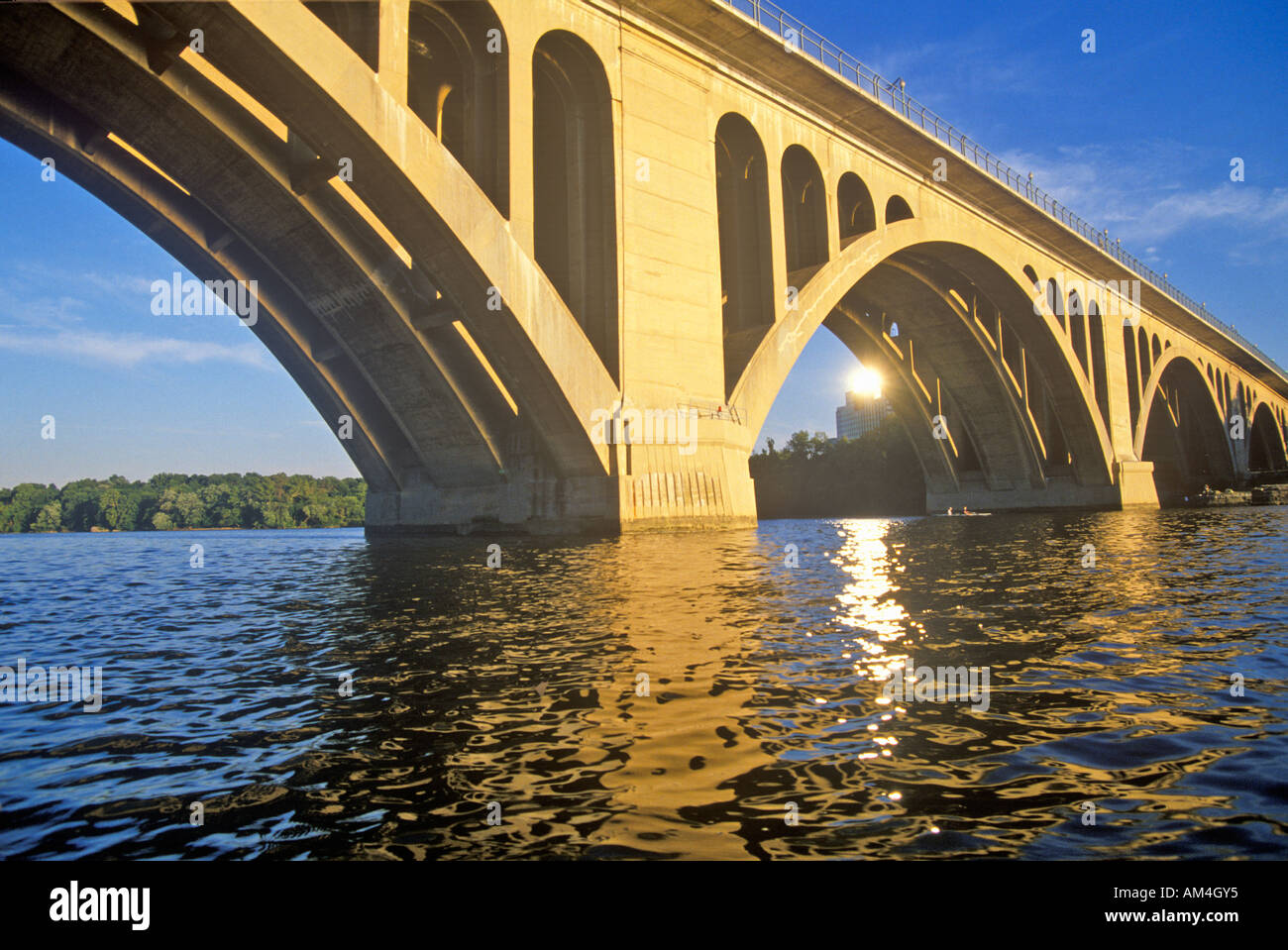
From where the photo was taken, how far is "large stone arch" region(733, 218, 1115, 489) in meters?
26.3

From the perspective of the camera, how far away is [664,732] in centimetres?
366

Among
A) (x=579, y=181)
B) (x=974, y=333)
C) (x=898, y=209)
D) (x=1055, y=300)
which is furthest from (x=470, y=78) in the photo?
(x=1055, y=300)

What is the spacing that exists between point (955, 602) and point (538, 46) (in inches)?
853

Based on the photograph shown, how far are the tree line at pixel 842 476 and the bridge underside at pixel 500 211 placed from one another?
150 feet

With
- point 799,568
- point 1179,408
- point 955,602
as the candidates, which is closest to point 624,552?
point 799,568

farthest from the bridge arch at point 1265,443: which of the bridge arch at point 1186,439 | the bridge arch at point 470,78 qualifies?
the bridge arch at point 470,78

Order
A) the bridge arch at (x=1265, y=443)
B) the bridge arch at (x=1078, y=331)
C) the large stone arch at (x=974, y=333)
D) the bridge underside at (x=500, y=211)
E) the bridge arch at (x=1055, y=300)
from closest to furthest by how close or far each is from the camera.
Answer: the bridge underside at (x=500, y=211) < the large stone arch at (x=974, y=333) < the bridge arch at (x=1055, y=300) < the bridge arch at (x=1078, y=331) < the bridge arch at (x=1265, y=443)

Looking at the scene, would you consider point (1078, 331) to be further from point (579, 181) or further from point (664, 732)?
point (664, 732)

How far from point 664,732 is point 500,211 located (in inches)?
770

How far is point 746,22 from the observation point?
2423cm

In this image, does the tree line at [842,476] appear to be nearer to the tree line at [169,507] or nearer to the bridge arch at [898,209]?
the bridge arch at [898,209]

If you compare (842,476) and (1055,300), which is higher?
(1055,300)

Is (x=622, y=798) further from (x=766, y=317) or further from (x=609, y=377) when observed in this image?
(x=766, y=317)

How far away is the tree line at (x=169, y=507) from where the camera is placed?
86.6 m
